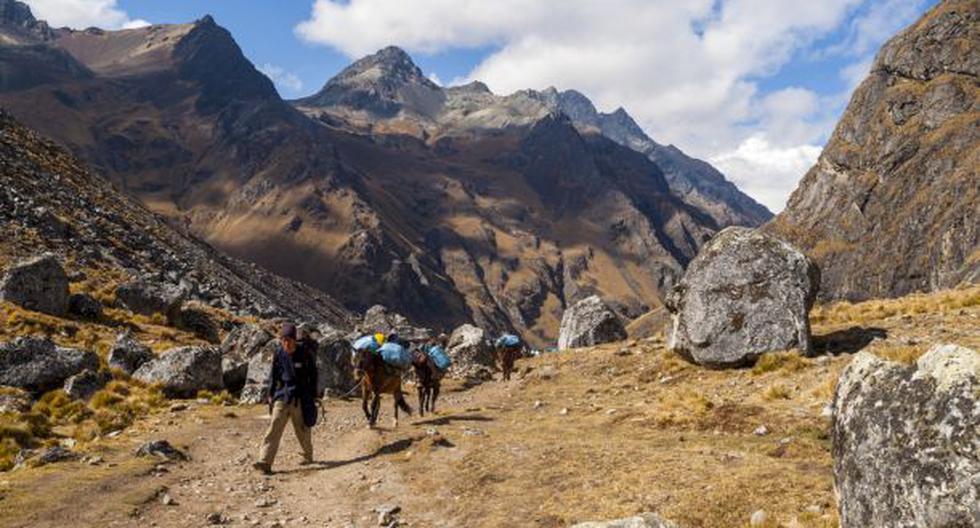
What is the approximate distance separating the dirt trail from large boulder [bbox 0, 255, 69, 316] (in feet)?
56.4

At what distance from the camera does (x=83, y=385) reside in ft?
82.0

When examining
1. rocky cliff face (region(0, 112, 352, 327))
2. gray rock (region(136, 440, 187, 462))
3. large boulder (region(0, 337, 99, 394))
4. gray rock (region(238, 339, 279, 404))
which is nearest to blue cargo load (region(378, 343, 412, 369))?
gray rock (region(136, 440, 187, 462))

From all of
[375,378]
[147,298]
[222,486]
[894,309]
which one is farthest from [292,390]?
[147,298]

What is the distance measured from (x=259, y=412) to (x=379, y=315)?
173 feet

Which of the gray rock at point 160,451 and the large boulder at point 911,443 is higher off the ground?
the large boulder at point 911,443

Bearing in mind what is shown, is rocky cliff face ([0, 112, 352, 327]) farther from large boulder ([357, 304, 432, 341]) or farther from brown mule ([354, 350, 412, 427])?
brown mule ([354, 350, 412, 427])

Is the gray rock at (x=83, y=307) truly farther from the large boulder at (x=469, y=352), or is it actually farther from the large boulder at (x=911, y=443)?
the large boulder at (x=911, y=443)

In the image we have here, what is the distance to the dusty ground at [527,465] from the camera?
12227 millimetres

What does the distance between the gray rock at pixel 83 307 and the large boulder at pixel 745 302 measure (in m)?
29.2

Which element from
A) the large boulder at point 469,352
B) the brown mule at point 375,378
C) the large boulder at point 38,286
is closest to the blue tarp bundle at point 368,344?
the brown mule at point 375,378

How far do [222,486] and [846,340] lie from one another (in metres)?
21.3

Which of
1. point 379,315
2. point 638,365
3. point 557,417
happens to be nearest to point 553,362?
point 638,365

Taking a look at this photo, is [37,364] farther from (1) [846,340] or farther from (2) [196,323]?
(1) [846,340]

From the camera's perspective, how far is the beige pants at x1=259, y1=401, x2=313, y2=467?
17.0 m
